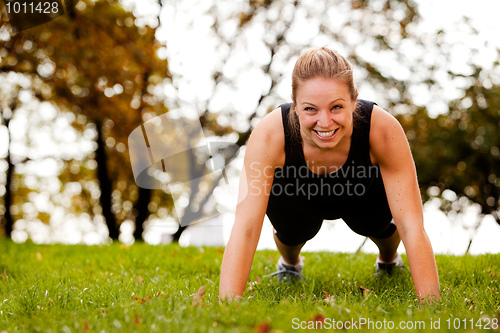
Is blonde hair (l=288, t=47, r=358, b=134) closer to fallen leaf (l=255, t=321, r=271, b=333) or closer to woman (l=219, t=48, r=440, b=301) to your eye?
woman (l=219, t=48, r=440, b=301)

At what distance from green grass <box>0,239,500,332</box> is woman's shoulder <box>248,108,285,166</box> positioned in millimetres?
910

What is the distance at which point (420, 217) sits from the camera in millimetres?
2723

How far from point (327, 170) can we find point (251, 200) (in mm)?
586

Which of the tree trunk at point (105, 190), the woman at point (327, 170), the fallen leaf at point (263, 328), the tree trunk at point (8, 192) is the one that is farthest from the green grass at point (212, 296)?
the tree trunk at point (8, 192)

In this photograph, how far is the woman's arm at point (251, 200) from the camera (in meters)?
2.65

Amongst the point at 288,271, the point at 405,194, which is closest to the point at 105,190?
the point at 288,271

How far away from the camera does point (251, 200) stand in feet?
9.16

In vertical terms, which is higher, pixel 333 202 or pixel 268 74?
pixel 268 74

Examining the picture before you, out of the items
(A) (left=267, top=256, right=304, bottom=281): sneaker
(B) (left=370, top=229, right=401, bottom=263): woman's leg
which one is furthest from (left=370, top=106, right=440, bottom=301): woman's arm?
(A) (left=267, top=256, right=304, bottom=281): sneaker

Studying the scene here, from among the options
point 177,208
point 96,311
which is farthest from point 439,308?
point 177,208

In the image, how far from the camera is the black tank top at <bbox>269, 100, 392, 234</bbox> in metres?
2.87

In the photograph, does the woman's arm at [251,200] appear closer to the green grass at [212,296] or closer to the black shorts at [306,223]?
the green grass at [212,296]

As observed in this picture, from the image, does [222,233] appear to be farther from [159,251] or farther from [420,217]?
[420,217]

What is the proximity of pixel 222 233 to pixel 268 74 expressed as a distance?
526cm
